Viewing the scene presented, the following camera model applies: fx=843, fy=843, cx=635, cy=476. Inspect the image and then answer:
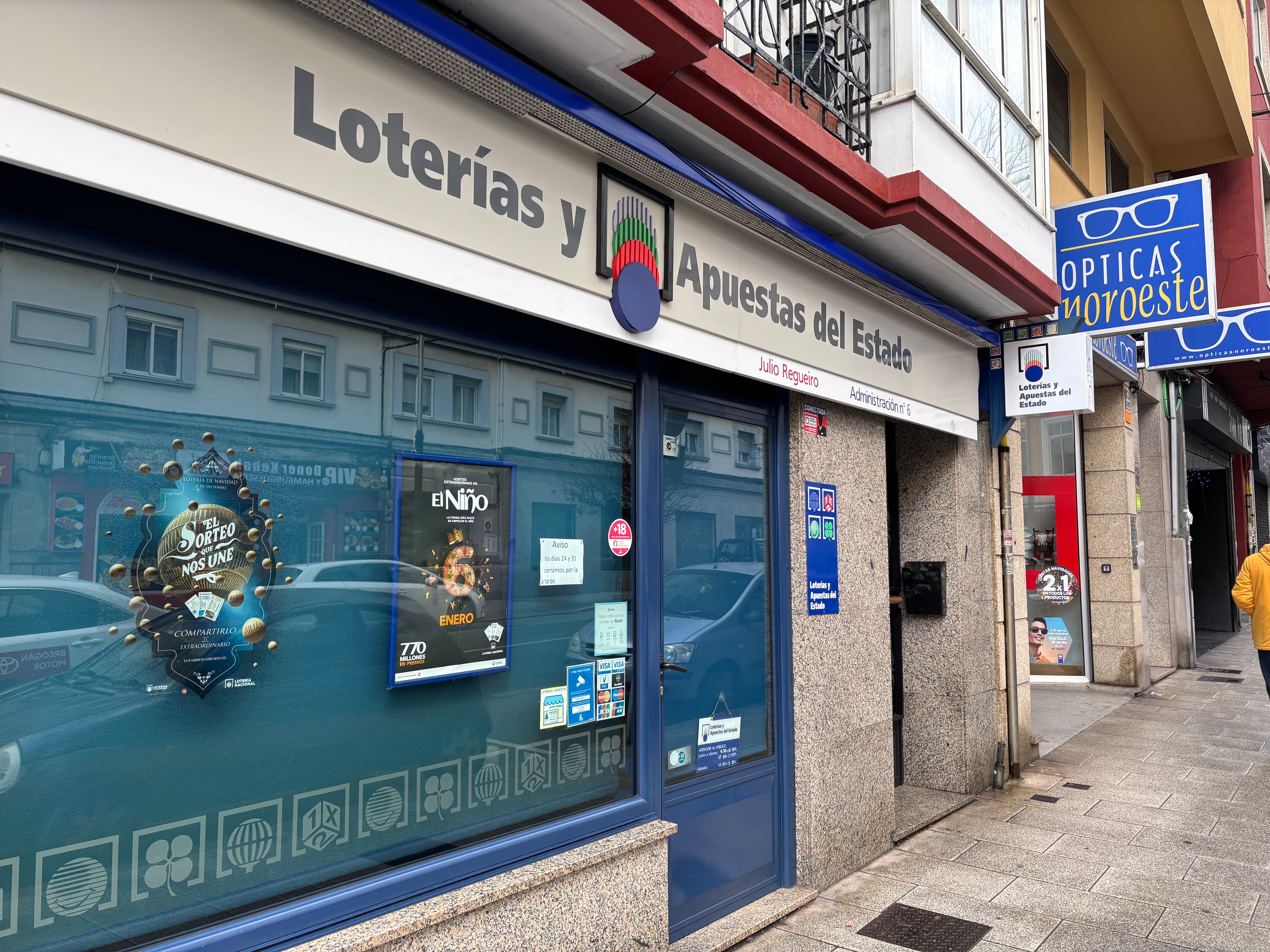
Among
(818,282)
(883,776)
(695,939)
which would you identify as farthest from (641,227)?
(883,776)

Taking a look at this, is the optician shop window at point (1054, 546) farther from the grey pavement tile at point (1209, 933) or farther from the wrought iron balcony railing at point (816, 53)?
the grey pavement tile at point (1209, 933)

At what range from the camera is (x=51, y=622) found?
216 cm

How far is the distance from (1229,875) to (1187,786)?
201 centimetres

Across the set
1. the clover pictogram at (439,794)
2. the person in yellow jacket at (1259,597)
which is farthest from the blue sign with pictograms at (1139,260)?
the clover pictogram at (439,794)

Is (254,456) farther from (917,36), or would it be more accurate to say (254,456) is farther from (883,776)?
(917,36)

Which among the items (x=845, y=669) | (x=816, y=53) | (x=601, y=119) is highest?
(x=816, y=53)

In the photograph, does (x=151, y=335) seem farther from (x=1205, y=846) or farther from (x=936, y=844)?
(x=1205, y=846)

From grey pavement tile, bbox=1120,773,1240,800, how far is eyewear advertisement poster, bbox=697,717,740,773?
4.17 m

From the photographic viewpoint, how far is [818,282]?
487 cm

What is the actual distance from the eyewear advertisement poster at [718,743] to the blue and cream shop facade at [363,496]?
2 centimetres

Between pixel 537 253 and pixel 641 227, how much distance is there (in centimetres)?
68

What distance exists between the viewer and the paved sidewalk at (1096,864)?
13.6ft

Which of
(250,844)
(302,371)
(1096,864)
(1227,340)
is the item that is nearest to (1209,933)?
(1096,864)

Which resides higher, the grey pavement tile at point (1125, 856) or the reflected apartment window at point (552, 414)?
the reflected apartment window at point (552, 414)
